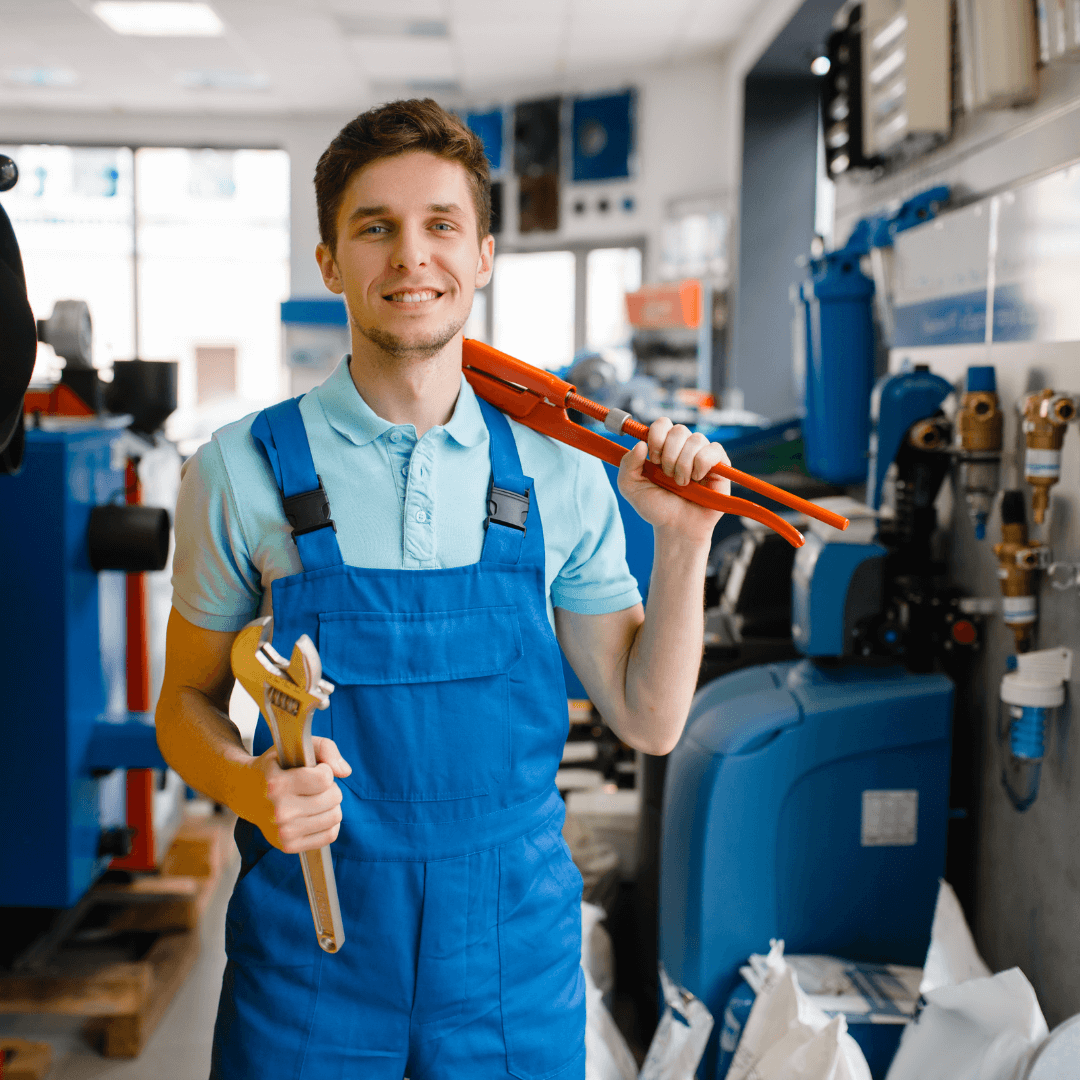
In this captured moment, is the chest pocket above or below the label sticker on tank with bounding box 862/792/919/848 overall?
above

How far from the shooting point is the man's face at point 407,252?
112 cm

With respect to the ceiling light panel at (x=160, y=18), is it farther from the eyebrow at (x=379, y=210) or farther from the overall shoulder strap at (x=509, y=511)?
the overall shoulder strap at (x=509, y=511)

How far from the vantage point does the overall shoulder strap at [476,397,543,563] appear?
1.16 meters

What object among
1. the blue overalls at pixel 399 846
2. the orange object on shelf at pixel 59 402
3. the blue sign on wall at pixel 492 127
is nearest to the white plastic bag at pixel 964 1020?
the blue overalls at pixel 399 846

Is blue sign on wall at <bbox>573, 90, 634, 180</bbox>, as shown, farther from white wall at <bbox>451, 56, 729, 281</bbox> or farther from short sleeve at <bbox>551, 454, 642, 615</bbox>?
short sleeve at <bbox>551, 454, 642, 615</bbox>

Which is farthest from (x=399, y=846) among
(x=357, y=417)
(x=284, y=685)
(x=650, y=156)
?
(x=650, y=156)

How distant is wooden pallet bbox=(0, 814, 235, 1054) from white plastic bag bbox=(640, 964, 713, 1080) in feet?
3.75

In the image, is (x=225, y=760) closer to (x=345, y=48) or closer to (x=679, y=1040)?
(x=679, y=1040)

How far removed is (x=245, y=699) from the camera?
2787 mm

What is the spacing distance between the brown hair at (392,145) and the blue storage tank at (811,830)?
3.80ft

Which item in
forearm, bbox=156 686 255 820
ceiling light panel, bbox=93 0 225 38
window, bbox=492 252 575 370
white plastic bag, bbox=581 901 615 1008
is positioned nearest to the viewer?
forearm, bbox=156 686 255 820

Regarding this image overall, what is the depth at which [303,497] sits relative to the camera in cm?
111

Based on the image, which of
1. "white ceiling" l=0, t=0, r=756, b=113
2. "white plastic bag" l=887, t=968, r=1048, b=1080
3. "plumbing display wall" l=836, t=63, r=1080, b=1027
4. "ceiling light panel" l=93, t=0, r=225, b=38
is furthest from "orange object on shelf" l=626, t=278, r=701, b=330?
"white plastic bag" l=887, t=968, r=1048, b=1080

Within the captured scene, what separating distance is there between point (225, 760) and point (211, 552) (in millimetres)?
229
